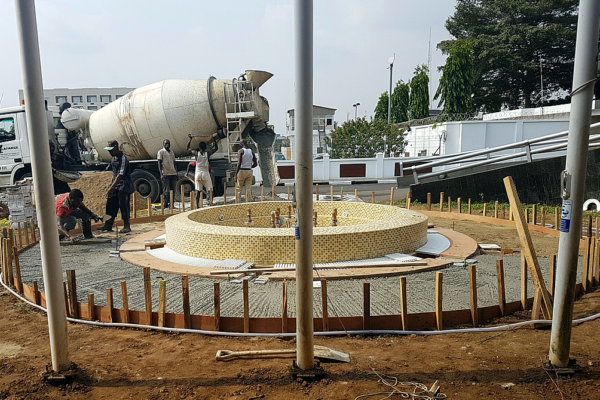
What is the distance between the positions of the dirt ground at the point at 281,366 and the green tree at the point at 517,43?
3543cm

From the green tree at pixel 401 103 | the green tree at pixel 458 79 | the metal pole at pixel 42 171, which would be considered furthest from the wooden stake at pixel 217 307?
the green tree at pixel 401 103

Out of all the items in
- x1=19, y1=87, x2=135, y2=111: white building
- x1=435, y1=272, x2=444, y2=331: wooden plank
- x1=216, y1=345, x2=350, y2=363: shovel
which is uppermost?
x1=19, y1=87, x2=135, y2=111: white building

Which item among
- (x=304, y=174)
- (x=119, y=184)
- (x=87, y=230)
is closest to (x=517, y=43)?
(x=119, y=184)

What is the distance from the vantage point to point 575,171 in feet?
9.29

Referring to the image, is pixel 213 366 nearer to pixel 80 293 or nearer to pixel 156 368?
pixel 156 368

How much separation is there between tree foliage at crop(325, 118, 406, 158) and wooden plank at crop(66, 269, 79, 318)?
84.0ft

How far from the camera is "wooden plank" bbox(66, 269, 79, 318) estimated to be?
149 inches

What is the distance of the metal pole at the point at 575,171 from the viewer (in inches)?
106

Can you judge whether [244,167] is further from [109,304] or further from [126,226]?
[109,304]

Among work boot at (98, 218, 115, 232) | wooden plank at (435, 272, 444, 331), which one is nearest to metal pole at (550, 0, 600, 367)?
wooden plank at (435, 272, 444, 331)

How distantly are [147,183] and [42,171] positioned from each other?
37.2 ft

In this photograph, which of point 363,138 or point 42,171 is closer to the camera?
point 42,171

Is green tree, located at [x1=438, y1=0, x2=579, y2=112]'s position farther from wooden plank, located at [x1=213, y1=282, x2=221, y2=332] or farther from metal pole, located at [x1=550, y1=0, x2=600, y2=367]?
wooden plank, located at [x1=213, y1=282, x2=221, y2=332]

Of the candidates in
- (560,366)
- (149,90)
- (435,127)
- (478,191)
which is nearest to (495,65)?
(435,127)
